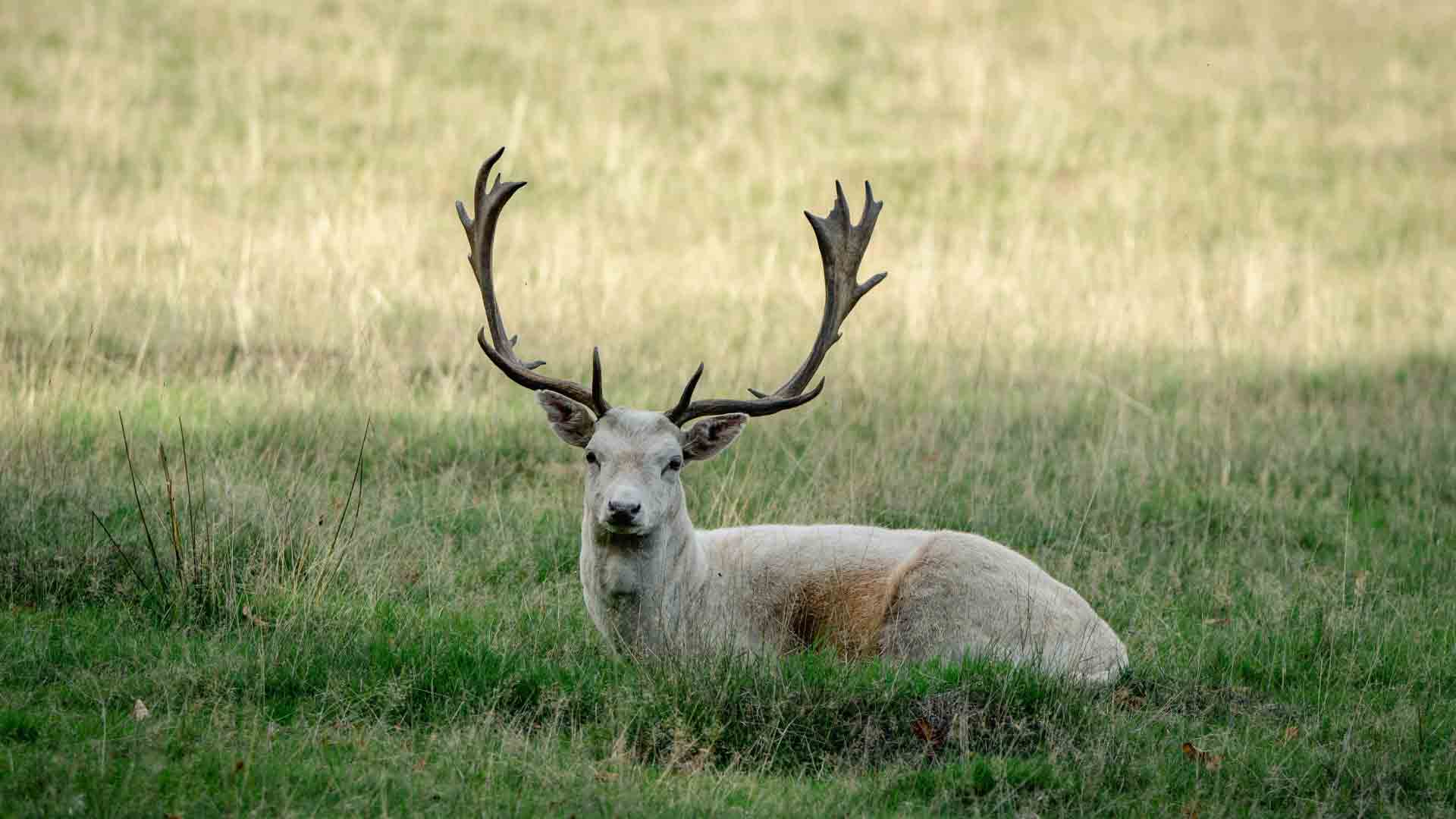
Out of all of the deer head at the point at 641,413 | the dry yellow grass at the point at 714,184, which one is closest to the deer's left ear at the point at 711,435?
the deer head at the point at 641,413

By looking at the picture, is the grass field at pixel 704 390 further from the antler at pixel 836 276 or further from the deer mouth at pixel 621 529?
the antler at pixel 836 276

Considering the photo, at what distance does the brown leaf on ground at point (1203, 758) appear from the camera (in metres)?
6.12

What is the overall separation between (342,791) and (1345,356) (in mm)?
12918

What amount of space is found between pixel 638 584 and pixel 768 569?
3.06 ft

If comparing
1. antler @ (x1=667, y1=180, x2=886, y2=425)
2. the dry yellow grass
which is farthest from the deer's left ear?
the dry yellow grass

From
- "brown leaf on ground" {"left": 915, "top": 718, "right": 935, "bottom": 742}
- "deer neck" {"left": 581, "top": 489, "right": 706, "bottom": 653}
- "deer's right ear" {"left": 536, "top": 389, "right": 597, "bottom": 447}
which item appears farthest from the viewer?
"deer's right ear" {"left": 536, "top": 389, "right": 597, "bottom": 447}

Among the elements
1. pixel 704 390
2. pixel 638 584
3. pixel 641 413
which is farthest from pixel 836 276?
pixel 704 390

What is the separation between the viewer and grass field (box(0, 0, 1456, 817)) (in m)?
6.18

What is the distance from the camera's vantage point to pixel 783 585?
771cm

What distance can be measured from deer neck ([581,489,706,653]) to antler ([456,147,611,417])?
1.87ft

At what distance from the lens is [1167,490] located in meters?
10.8

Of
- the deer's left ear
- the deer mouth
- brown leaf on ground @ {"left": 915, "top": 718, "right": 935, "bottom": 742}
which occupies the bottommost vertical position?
brown leaf on ground @ {"left": 915, "top": 718, "right": 935, "bottom": 742}

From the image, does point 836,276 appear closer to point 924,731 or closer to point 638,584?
point 638,584

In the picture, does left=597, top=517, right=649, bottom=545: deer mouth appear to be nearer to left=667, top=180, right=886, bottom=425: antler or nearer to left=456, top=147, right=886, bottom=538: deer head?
left=456, top=147, right=886, bottom=538: deer head
